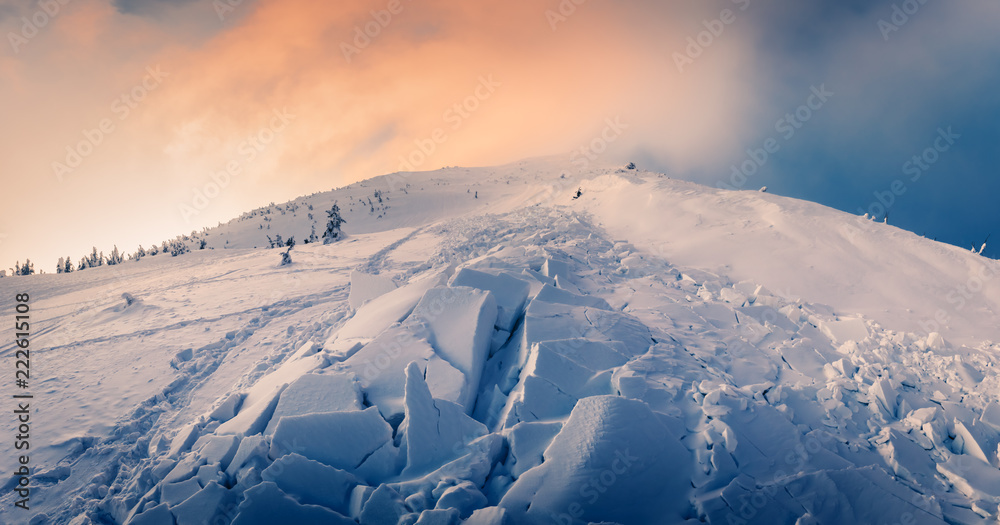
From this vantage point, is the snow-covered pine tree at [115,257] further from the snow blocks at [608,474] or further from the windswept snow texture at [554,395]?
the snow blocks at [608,474]

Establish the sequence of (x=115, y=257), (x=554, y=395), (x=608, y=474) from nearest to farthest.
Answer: (x=608, y=474) < (x=554, y=395) < (x=115, y=257)

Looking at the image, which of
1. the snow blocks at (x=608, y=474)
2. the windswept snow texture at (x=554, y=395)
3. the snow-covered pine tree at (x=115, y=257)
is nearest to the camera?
the snow blocks at (x=608, y=474)

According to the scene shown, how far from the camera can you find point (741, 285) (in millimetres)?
7398

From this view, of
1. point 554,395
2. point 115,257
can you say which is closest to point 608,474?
point 554,395

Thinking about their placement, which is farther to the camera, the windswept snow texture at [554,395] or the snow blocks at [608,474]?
the windswept snow texture at [554,395]

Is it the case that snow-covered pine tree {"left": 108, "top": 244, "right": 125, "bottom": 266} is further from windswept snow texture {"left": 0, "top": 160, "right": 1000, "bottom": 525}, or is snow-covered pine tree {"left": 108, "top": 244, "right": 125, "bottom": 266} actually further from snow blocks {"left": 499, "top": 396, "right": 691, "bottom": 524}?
snow blocks {"left": 499, "top": 396, "right": 691, "bottom": 524}

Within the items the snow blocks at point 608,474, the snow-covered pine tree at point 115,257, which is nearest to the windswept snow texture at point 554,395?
the snow blocks at point 608,474

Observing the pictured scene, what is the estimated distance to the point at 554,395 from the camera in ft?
14.2

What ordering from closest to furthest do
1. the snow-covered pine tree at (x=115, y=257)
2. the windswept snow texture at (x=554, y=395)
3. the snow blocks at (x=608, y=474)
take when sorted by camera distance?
the snow blocks at (x=608, y=474), the windswept snow texture at (x=554, y=395), the snow-covered pine tree at (x=115, y=257)

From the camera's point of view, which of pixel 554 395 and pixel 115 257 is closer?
pixel 554 395

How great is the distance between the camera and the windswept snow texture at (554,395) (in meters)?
3.32

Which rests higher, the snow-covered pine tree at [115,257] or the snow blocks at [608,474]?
the snow-covered pine tree at [115,257]

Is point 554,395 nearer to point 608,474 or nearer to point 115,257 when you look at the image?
point 608,474

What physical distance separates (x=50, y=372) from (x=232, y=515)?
5.52 meters
